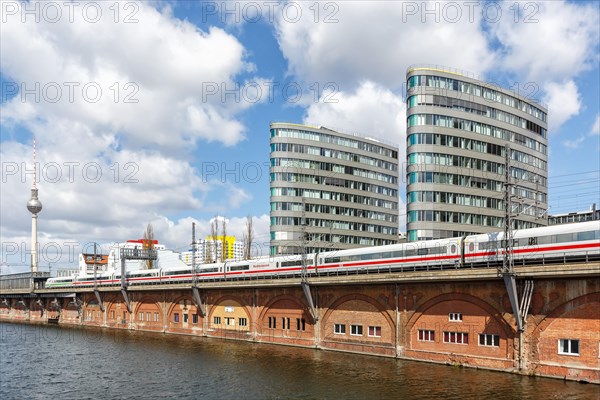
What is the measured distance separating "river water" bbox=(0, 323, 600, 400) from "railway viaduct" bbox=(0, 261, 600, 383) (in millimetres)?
1682

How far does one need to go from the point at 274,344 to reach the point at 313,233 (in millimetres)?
45293

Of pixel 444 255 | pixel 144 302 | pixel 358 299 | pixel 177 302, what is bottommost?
pixel 144 302

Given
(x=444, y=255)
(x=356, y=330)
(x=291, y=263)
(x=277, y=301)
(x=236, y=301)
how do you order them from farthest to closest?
(x=236, y=301), (x=291, y=263), (x=277, y=301), (x=356, y=330), (x=444, y=255)

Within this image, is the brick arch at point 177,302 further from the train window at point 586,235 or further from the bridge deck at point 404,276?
the train window at point 586,235

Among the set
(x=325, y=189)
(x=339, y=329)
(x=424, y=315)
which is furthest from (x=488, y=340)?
(x=325, y=189)

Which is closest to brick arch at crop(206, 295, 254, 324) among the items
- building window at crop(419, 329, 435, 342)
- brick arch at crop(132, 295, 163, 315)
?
brick arch at crop(132, 295, 163, 315)

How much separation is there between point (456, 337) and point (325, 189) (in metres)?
66.9

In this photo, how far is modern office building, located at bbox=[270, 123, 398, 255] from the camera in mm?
108438

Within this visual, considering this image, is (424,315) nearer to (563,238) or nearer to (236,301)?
(563,238)

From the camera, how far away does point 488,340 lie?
44906 mm

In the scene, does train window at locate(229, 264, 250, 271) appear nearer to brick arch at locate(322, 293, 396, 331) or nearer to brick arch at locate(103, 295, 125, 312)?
brick arch at locate(322, 293, 396, 331)

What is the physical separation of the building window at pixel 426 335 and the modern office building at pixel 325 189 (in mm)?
55478

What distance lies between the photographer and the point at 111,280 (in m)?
108

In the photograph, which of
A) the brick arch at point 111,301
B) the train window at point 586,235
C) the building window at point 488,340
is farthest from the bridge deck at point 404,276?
the brick arch at point 111,301
